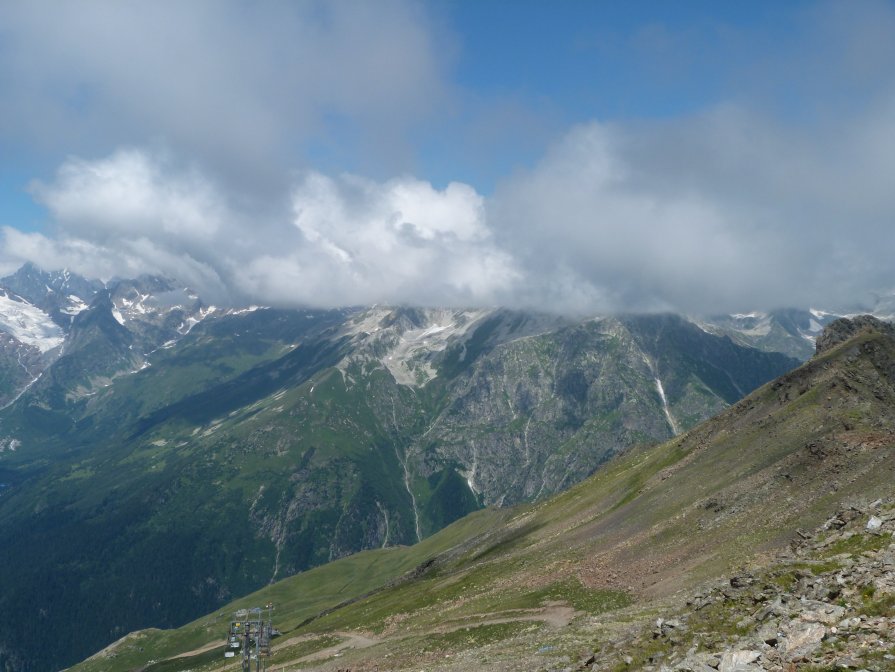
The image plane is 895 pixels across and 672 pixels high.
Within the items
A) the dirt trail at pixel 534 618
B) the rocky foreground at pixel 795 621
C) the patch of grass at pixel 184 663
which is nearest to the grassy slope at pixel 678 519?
the dirt trail at pixel 534 618

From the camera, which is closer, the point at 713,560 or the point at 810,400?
the point at 713,560

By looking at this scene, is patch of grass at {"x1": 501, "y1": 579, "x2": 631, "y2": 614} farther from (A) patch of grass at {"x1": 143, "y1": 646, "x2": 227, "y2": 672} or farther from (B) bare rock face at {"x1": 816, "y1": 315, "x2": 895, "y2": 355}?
(A) patch of grass at {"x1": 143, "y1": 646, "x2": 227, "y2": 672}

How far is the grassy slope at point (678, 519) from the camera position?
79.1 m

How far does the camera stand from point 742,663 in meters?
25.3

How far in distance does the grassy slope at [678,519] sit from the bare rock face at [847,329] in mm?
22432

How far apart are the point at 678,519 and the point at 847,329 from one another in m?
98.2

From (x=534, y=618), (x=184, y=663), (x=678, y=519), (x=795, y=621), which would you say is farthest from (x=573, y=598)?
(x=184, y=663)

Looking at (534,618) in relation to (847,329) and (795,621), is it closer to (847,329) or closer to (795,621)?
(795,621)

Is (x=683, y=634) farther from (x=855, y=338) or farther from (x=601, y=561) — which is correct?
(x=855, y=338)

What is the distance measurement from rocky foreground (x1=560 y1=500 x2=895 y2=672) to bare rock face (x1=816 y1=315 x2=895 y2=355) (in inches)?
5344

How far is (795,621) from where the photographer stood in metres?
27.7

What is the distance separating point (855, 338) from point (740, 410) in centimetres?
2952

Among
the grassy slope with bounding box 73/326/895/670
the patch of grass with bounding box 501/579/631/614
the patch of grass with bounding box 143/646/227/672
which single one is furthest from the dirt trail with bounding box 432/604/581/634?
the patch of grass with bounding box 143/646/227/672

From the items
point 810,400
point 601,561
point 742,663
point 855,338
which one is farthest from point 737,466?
point 742,663
